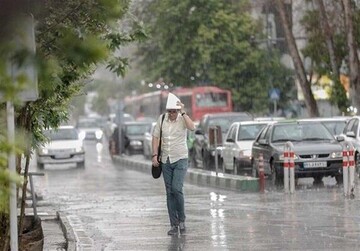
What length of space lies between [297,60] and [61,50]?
1493 inches

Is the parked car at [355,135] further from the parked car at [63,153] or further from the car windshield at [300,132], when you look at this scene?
the parked car at [63,153]

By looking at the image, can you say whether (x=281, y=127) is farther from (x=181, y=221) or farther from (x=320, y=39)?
(x=320, y=39)

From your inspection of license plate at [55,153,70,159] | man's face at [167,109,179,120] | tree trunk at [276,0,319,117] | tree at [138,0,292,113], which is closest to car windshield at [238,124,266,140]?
tree trunk at [276,0,319,117]

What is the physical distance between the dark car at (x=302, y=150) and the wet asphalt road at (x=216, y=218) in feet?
1.41

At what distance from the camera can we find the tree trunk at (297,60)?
39.9 m

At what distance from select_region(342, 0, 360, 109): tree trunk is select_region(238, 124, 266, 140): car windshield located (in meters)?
7.59

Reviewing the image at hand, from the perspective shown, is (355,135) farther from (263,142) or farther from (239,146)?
(239,146)

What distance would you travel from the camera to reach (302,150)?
23.2m

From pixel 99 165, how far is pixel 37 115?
3269cm

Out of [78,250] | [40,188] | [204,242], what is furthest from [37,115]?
[40,188]

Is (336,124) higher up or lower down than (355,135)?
higher up

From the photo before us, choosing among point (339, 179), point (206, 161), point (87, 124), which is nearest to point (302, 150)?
point (339, 179)

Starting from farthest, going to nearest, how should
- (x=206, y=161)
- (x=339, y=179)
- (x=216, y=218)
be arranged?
(x=206, y=161)
(x=339, y=179)
(x=216, y=218)

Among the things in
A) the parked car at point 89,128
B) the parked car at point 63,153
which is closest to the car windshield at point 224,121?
the parked car at point 63,153
